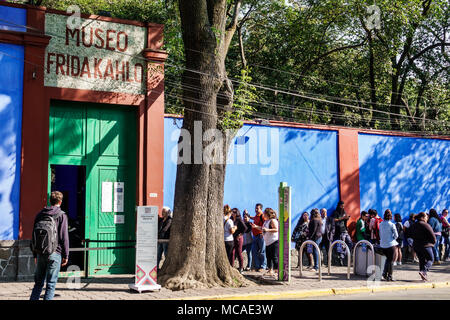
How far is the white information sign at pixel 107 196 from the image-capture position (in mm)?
14609

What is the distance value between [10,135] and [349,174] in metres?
11.5

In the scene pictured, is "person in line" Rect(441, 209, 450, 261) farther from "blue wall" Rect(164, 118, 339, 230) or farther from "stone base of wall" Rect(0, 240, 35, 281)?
"stone base of wall" Rect(0, 240, 35, 281)

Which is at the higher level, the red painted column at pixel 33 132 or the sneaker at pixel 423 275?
the red painted column at pixel 33 132

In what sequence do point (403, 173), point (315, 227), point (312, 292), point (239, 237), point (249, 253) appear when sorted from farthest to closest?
point (403, 173) < point (249, 253) < point (315, 227) < point (239, 237) < point (312, 292)

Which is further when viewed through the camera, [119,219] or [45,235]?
[119,219]

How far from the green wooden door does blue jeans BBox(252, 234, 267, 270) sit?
344 centimetres

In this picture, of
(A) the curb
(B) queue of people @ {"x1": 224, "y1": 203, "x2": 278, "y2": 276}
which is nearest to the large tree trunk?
(A) the curb

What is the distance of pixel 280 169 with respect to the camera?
717 inches

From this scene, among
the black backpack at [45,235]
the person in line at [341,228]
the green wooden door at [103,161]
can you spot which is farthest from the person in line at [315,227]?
the black backpack at [45,235]

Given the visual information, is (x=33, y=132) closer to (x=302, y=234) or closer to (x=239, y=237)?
(x=239, y=237)

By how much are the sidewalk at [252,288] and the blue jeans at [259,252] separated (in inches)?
21.8

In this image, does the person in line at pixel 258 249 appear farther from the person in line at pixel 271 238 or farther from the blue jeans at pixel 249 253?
the person in line at pixel 271 238

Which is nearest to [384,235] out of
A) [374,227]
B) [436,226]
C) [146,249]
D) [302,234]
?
[302,234]
